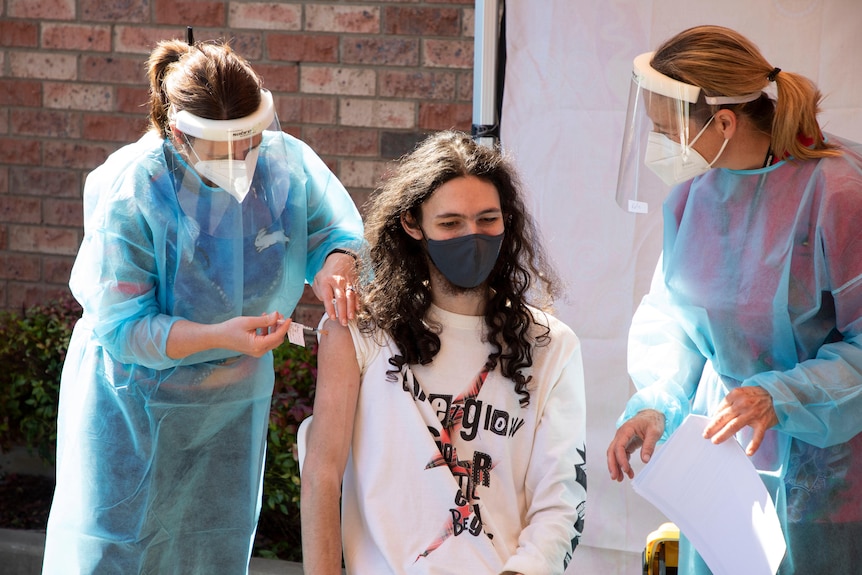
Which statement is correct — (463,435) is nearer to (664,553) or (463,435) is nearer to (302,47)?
(664,553)

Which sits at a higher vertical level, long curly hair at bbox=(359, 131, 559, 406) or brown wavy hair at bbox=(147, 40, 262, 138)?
brown wavy hair at bbox=(147, 40, 262, 138)

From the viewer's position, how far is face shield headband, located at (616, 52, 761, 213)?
2.00m

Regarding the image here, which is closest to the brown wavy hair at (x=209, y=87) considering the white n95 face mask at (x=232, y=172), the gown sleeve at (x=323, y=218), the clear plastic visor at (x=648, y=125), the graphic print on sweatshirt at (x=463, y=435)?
the white n95 face mask at (x=232, y=172)

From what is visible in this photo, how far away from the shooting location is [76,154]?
13.5 ft

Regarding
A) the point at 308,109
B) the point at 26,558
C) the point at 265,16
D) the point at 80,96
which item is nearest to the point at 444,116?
the point at 308,109

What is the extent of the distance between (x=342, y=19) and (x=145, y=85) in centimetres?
85

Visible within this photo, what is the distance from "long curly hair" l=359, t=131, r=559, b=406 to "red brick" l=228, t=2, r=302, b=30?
5.97ft

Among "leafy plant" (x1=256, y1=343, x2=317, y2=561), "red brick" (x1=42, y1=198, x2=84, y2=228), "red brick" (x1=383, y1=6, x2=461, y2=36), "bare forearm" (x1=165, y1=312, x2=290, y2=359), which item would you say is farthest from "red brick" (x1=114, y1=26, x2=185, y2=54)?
"bare forearm" (x1=165, y1=312, x2=290, y2=359)

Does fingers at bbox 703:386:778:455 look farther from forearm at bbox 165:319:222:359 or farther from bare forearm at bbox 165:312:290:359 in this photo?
forearm at bbox 165:319:222:359

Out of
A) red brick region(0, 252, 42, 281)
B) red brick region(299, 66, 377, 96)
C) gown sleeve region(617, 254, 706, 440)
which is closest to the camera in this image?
gown sleeve region(617, 254, 706, 440)

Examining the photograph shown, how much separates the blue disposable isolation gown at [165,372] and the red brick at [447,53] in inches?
57.6

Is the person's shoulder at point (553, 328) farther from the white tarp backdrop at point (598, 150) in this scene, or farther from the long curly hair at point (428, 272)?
the white tarp backdrop at point (598, 150)

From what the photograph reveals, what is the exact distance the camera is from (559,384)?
209cm

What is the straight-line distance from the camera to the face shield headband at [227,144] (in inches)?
85.4
